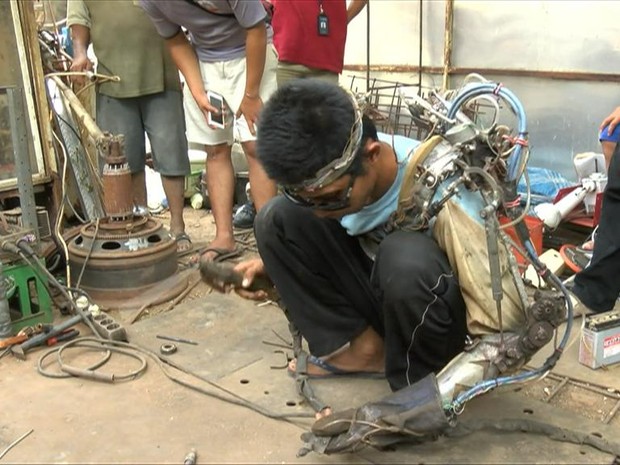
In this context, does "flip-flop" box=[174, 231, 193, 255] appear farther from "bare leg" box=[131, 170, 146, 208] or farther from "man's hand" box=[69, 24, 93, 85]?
"man's hand" box=[69, 24, 93, 85]

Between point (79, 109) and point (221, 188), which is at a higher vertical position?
point (79, 109)

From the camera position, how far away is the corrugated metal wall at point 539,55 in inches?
154

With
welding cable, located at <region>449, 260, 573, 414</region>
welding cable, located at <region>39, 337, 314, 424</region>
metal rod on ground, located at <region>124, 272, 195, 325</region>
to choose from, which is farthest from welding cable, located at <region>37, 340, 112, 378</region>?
welding cable, located at <region>449, 260, 573, 414</region>

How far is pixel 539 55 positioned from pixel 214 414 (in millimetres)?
3093

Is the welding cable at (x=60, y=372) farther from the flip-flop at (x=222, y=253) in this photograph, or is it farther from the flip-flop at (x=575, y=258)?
the flip-flop at (x=575, y=258)

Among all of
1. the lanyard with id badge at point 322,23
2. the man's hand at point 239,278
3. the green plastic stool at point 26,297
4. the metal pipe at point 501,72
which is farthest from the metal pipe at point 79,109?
the metal pipe at point 501,72

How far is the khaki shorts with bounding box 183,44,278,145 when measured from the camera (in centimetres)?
323

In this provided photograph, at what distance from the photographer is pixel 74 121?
364 cm

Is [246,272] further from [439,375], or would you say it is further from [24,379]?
[24,379]

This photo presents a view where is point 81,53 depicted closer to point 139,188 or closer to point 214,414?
point 139,188

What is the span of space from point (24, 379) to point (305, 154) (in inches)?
53.8

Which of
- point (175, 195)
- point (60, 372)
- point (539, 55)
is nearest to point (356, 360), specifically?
point (60, 372)

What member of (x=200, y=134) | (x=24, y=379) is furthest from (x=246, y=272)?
(x=200, y=134)

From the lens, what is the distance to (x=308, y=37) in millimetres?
3412
